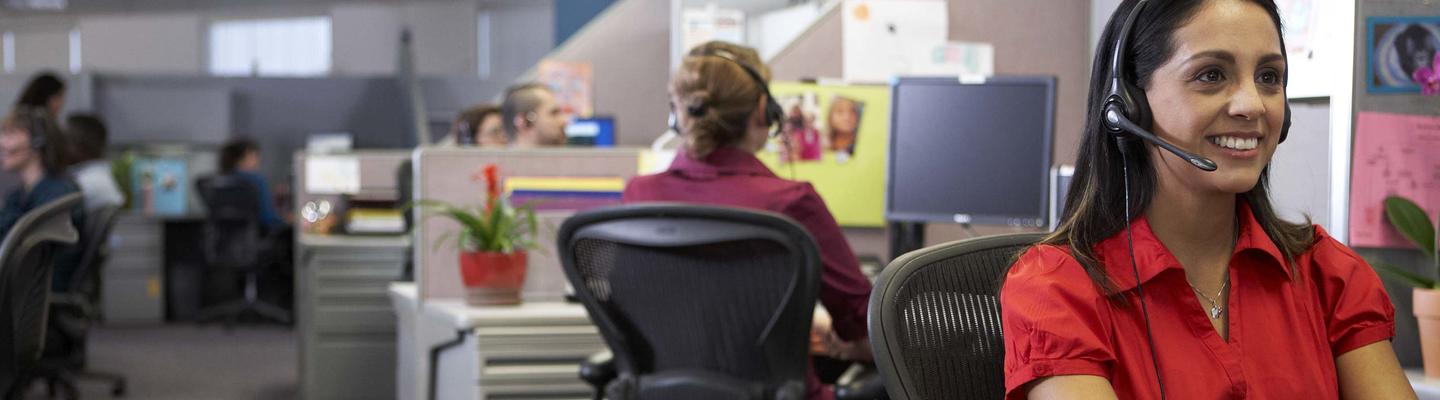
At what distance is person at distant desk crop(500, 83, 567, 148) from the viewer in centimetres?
391

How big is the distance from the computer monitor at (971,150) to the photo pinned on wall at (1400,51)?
0.82m

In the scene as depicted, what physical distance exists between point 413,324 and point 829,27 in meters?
1.14

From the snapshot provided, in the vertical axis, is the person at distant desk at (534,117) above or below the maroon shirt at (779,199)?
above

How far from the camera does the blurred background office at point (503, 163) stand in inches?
102

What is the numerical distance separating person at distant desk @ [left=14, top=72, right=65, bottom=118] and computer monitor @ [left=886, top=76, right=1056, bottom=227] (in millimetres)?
4486

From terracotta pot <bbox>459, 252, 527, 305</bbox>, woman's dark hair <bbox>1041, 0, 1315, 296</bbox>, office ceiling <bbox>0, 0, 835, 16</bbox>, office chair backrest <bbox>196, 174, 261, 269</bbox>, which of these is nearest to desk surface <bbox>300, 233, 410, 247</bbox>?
terracotta pot <bbox>459, 252, 527, 305</bbox>

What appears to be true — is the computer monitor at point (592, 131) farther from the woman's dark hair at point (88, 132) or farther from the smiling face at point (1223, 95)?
the smiling face at point (1223, 95)

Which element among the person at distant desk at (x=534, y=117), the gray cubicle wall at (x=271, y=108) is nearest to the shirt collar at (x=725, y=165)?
the person at distant desk at (x=534, y=117)

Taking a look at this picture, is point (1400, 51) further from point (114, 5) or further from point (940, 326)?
point (114, 5)

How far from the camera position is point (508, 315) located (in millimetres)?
2727

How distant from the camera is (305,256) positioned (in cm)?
466

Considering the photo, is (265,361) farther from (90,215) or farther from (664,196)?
(664,196)

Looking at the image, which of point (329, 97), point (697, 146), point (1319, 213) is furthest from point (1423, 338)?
point (329, 97)

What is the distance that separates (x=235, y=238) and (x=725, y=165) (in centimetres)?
664
